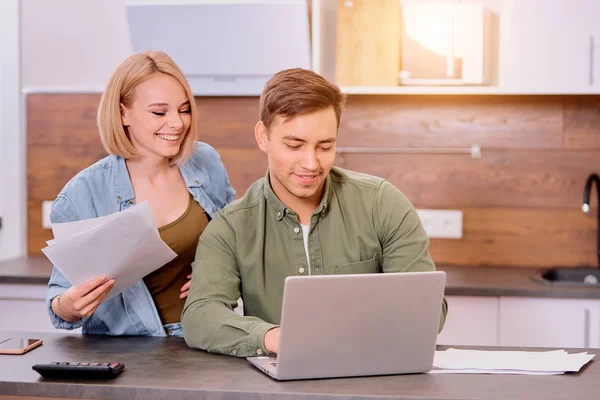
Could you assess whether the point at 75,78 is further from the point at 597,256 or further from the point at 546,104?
the point at 597,256

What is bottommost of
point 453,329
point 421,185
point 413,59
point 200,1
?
point 453,329

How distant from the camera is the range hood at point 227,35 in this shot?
308cm

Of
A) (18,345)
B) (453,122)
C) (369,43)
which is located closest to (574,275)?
(453,122)

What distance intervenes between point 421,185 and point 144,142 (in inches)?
60.8

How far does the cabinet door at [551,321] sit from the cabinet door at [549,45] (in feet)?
2.55

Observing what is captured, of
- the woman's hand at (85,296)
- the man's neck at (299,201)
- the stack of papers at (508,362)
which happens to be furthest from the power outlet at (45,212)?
the stack of papers at (508,362)

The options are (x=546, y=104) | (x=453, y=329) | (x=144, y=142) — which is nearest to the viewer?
(x=144, y=142)

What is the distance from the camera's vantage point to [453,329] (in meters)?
2.87

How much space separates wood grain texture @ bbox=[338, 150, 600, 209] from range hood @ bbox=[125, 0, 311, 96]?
52cm

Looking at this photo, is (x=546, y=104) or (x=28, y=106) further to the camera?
(x=28, y=106)

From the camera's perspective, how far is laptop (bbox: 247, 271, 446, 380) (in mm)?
1446

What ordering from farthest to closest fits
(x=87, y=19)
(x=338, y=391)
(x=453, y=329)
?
(x=87, y=19) → (x=453, y=329) → (x=338, y=391)

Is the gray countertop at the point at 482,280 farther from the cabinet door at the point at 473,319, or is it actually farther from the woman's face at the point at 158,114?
the woman's face at the point at 158,114

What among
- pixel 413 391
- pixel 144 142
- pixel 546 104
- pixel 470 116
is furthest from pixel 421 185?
pixel 413 391
